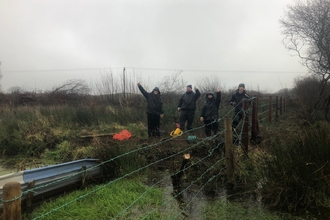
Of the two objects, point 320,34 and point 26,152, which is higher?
point 320,34

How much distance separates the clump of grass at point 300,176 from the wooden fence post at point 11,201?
311 cm

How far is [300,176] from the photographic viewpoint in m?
3.50

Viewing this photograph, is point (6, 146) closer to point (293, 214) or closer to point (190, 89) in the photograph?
point (190, 89)

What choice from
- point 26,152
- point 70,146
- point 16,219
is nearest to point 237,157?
point 16,219

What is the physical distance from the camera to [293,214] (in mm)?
3273

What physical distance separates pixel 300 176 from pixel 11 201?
3468mm

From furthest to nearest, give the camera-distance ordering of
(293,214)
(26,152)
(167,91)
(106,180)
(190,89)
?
(167,91)
(190,89)
(26,152)
(106,180)
(293,214)

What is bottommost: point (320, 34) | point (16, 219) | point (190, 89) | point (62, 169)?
point (62, 169)

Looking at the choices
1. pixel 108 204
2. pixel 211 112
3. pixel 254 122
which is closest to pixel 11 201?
pixel 108 204

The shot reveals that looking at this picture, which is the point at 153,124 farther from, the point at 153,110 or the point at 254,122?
the point at 254,122

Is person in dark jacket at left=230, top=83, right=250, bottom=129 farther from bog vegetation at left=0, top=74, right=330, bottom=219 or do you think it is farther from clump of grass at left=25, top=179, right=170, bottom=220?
clump of grass at left=25, top=179, right=170, bottom=220

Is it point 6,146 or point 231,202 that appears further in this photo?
point 6,146

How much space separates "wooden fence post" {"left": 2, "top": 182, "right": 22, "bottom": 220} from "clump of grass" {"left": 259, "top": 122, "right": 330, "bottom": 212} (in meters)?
3.11

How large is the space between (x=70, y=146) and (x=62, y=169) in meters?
2.78
